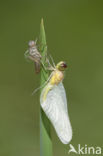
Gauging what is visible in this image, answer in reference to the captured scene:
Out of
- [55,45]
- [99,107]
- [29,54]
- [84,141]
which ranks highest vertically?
[55,45]

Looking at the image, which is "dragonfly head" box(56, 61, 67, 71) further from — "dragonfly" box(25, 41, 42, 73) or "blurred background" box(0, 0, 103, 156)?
"blurred background" box(0, 0, 103, 156)

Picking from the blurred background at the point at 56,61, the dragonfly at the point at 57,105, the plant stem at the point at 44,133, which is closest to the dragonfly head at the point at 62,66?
the dragonfly at the point at 57,105

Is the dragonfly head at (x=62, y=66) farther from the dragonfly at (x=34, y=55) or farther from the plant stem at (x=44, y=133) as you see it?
the plant stem at (x=44, y=133)

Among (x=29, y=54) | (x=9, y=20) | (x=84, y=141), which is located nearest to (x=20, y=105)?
(x=84, y=141)

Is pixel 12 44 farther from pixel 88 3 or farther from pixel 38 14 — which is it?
pixel 88 3

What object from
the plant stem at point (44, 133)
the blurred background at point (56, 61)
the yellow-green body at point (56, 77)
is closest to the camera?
the plant stem at point (44, 133)

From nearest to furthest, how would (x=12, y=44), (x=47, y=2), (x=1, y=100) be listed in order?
(x=1, y=100) < (x=12, y=44) < (x=47, y=2)

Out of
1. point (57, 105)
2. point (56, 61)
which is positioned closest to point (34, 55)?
point (57, 105)

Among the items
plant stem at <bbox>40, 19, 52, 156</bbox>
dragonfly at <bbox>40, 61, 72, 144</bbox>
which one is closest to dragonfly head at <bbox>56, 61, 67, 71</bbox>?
dragonfly at <bbox>40, 61, 72, 144</bbox>

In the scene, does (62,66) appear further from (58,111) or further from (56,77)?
(58,111)
